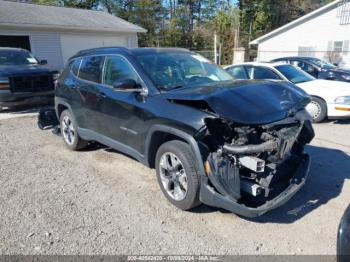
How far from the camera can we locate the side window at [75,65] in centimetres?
550

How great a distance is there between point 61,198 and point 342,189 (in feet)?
12.1

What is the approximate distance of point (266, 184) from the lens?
10.4 feet

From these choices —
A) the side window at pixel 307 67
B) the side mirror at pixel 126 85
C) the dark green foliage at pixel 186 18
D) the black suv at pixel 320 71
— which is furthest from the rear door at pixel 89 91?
the dark green foliage at pixel 186 18

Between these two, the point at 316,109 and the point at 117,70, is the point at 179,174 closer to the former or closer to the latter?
the point at 117,70

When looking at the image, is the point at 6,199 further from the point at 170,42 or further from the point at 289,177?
the point at 170,42

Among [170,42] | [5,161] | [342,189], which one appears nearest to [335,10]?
[170,42]

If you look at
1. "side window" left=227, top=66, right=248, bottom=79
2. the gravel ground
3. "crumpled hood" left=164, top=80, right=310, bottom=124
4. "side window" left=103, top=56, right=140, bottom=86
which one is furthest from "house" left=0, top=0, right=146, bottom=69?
"crumpled hood" left=164, top=80, right=310, bottom=124

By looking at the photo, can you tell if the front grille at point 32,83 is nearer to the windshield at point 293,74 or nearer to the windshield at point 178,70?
the windshield at point 178,70

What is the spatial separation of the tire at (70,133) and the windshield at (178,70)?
2.12 meters

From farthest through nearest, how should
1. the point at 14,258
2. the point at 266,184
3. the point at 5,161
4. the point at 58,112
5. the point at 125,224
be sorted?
the point at 58,112 → the point at 5,161 → the point at 125,224 → the point at 266,184 → the point at 14,258

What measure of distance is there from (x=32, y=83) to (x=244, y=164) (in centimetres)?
786

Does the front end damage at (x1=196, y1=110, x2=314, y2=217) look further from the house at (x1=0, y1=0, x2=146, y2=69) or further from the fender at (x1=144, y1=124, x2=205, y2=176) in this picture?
the house at (x1=0, y1=0, x2=146, y2=69)

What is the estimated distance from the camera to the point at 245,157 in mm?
3135

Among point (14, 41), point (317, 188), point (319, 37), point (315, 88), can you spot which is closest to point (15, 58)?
point (14, 41)
